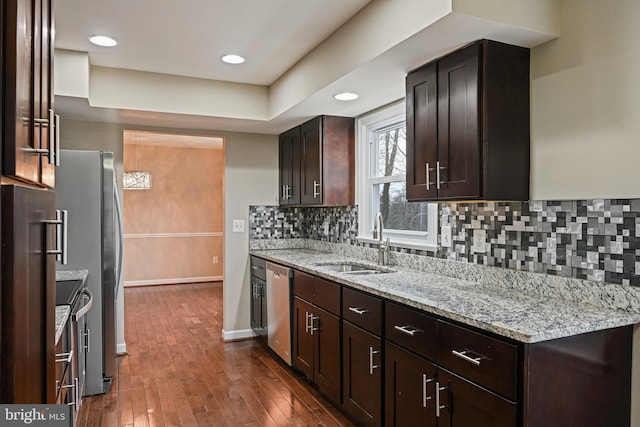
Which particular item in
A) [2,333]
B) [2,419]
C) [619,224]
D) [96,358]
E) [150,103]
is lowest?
[96,358]

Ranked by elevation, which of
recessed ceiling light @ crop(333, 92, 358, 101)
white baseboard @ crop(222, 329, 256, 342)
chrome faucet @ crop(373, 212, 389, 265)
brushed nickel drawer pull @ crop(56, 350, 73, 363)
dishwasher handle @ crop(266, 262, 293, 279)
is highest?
recessed ceiling light @ crop(333, 92, 358, 101)

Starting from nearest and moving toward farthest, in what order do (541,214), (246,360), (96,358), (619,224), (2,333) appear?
(2,333) → (619,224) → (541,214) → (96,358) → (246,360)

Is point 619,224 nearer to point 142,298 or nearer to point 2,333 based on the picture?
point 2,333

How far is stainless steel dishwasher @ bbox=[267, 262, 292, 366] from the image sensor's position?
3545 millimetres

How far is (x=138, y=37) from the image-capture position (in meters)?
2.85

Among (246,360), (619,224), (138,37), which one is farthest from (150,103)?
(619,224)

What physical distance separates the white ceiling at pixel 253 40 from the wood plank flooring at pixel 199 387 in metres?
2.11

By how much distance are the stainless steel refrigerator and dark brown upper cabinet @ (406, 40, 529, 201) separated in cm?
231

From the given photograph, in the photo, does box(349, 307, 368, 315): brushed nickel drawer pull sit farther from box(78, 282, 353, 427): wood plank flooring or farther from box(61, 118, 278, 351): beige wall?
box(61, 118, 278, 351): beige wall

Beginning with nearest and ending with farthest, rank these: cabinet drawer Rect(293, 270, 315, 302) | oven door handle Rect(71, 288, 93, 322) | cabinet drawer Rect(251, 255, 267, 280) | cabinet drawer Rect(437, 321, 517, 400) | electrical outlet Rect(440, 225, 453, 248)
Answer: cabinet drawer Rect(437, 321, 517, 400) < oven door handle Rect(71, 288, 93, 322) < electrical outlet Rect(440, 225, 453, 248) < cabinet drawer Rect(293, 270, 315, 302) < cabinet drawer Rect(251, 255, 267, 280)

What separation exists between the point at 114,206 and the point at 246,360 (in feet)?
5.59

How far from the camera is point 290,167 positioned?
4.40 m

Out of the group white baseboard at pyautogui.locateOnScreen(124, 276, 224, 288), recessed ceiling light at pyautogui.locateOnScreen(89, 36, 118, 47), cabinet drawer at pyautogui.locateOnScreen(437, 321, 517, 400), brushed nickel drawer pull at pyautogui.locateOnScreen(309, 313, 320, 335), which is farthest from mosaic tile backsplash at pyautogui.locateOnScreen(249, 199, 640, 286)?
white baseboard at pyautogui.locateOnScreen(124, 276, 224, 288)

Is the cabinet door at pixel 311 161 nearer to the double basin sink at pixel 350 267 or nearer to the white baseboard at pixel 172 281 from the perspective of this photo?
the double basin sink at pixel 350 267
